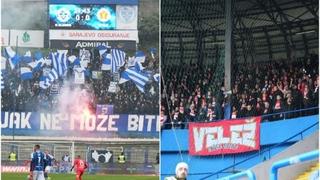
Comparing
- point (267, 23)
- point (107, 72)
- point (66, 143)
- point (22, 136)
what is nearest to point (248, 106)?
point (107, 72)

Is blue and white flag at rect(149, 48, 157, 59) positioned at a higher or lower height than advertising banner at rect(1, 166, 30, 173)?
higher

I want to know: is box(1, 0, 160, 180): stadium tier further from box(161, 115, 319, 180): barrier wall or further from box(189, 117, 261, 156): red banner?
box(189, 117, 261, 156): red banner

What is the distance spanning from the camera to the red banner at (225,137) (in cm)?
1430

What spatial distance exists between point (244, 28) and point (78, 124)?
947 cm

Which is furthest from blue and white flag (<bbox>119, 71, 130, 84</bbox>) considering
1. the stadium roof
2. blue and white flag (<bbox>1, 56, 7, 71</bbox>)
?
the stadium roof

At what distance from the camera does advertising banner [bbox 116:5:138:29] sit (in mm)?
13680

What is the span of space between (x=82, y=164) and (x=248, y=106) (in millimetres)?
4380

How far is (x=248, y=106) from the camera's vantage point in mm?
15508

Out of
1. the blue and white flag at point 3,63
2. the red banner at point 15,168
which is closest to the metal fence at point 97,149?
the red banner at point 15,168

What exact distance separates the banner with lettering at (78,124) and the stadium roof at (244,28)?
3.85m

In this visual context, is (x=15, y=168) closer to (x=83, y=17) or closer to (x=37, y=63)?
(x=37, y=63)

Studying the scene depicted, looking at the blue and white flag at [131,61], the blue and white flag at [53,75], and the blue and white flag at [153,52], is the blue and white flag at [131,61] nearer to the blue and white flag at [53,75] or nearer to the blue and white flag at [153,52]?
the blue and white flag at [153,52]

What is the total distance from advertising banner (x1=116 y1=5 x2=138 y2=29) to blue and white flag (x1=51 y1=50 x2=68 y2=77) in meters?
1.54

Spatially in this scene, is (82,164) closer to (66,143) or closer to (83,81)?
(66,143)
